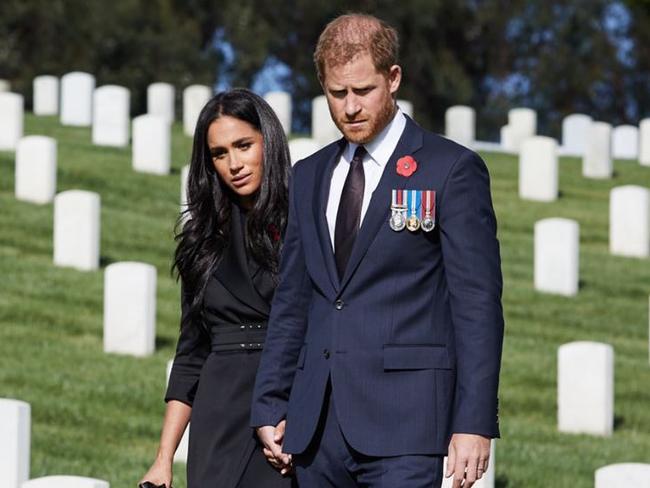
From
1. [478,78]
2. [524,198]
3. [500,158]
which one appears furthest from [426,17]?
[524,198]

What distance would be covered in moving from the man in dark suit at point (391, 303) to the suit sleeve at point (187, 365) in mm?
705

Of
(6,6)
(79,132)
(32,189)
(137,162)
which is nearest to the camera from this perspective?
(32,189)

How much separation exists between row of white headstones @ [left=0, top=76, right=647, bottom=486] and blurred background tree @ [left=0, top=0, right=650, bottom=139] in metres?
17.9

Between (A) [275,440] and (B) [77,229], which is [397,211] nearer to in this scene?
(A) [275,440]

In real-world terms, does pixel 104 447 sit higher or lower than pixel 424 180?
lower

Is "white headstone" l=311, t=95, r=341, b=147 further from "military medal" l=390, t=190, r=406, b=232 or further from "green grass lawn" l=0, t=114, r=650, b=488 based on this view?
"military medal" l=390, t=190, r=406, b=232

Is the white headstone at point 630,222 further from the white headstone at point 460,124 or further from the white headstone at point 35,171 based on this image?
the white headstone at point 460,124

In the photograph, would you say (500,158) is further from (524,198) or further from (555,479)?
(555,479)

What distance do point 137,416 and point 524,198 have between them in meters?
10.5

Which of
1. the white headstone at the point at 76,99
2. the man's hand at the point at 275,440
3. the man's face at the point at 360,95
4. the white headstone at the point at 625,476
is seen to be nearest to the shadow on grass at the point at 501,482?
the white headstone at the point at 625,476

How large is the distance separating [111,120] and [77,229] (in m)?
8.03

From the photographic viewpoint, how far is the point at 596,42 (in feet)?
134

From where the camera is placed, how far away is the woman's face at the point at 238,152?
17.3ft

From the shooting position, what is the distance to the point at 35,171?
1714 cm
